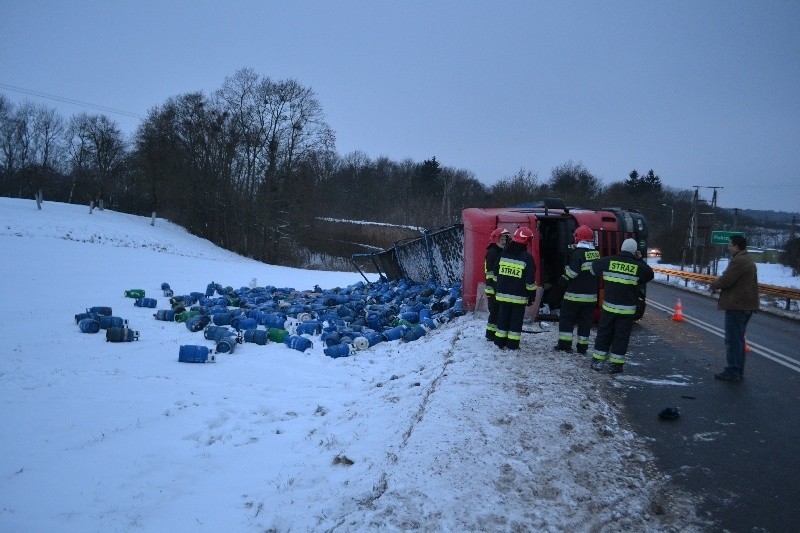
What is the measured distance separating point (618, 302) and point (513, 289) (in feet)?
4.68

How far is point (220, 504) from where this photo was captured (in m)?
4.21

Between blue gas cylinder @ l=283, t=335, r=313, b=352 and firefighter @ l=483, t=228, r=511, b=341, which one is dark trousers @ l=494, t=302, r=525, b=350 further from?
blue gas cylinder @ l=283, t=335, r=313, b=352

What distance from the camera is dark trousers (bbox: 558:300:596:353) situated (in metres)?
8.16

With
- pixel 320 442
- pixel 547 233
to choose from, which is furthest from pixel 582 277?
pixel 320 442

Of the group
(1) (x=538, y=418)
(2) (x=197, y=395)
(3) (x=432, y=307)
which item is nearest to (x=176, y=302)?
(3) (x=432, y=307)

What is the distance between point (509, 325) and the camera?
7965 millimetres

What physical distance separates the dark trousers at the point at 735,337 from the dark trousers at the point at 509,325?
272 centimetres

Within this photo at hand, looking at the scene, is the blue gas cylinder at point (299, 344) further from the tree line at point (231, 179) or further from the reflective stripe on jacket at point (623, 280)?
the tree line at point (231, 179)

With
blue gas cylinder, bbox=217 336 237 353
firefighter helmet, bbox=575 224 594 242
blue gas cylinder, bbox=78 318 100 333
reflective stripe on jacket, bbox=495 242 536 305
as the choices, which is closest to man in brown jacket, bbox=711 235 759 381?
firefighter helmet, bbox=575 224 594 242

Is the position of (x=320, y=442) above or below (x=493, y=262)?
below

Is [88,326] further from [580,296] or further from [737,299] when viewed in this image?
[737,299]

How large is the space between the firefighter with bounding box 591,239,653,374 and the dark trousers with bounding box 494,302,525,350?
1108 mm

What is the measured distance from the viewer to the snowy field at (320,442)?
3.76 metres

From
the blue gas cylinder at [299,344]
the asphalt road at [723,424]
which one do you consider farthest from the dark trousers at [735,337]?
the blue gas cylinder at [299,344]
